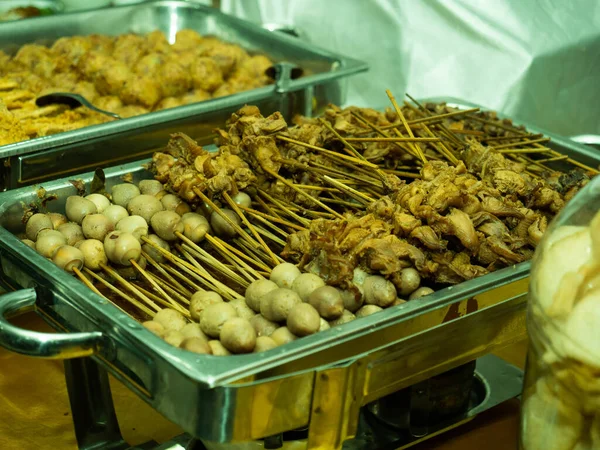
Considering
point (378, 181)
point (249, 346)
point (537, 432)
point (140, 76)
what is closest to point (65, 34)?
point (140, 76)

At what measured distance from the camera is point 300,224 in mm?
2104

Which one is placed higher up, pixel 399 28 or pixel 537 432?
pixel 399 28

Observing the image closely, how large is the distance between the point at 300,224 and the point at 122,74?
1.31m

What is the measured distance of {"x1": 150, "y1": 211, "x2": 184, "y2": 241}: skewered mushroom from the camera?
2.01 metres

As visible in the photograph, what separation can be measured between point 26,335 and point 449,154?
4.44 feet

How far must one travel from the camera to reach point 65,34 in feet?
11.5

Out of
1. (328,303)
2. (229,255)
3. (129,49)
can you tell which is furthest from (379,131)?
(129,49)

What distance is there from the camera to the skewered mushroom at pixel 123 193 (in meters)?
2.13

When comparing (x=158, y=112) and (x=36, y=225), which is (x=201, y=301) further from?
(x=158, y=112)

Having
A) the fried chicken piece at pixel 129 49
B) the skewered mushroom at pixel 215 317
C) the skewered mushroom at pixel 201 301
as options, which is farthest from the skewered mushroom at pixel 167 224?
the fried chicken piece at pixel 129 49

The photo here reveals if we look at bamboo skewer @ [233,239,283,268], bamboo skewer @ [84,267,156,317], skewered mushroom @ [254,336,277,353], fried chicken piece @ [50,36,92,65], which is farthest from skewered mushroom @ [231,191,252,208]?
fried chicken piece @ [50,36,92,65]

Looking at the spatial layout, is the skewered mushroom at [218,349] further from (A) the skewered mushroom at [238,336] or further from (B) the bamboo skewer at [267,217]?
(B) the bamboo skewer at [267,217]

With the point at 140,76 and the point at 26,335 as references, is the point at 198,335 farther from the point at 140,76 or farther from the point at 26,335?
the point at 140,76

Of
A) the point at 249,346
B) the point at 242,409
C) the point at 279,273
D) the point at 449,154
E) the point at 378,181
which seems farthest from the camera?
the point at 449,154
